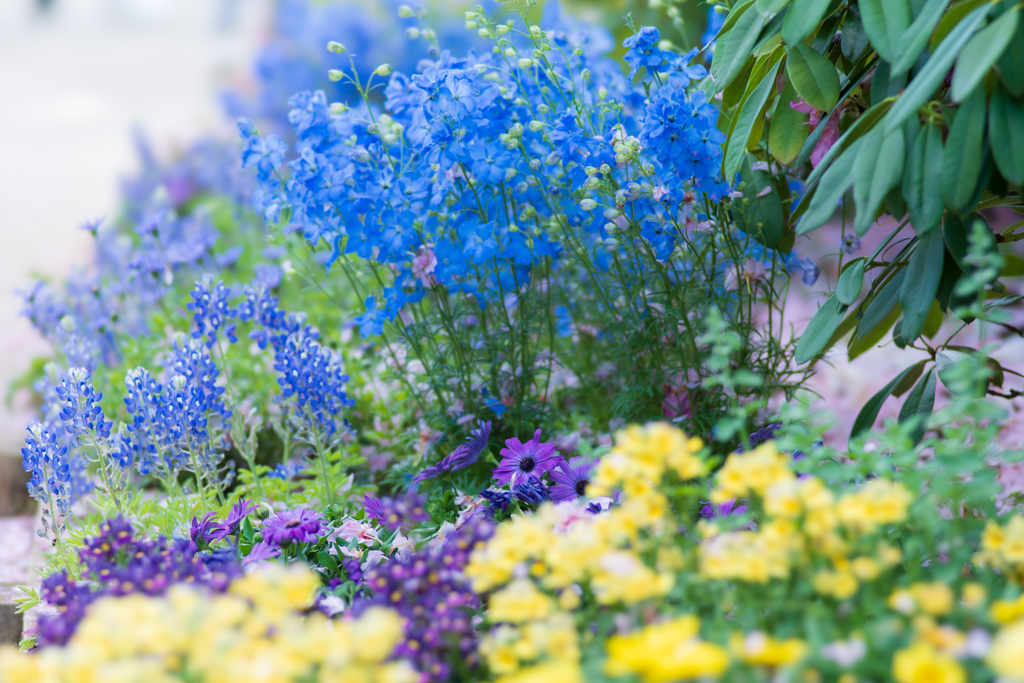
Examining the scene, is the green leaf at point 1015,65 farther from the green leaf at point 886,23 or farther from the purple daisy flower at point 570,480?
the purple daisy flower at point 570,480

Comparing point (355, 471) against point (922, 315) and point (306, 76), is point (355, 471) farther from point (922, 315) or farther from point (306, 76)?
point (306, 76)

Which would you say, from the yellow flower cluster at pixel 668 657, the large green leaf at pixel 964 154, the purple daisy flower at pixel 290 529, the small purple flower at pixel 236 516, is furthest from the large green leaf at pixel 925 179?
the small purple flower at pixel 236 516

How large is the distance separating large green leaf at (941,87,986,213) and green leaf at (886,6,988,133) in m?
0.09

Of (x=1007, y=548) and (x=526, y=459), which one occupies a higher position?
(x=526, y=459)

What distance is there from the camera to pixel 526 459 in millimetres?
1466

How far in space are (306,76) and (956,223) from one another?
3.70 meters

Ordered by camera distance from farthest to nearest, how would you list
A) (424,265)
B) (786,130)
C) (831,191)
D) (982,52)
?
(424,265) < (786,130) < (831,191) < (982,52)

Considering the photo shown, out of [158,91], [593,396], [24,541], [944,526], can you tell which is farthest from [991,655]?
[158,91]

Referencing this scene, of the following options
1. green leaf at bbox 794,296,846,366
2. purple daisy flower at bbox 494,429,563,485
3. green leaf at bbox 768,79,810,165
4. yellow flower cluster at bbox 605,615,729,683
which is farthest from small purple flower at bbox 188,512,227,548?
green leaf at bbox 768,79,810,165

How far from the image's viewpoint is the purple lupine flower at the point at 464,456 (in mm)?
1506

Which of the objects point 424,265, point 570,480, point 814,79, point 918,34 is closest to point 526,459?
point 570,480

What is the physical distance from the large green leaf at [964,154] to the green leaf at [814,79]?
0.72ft

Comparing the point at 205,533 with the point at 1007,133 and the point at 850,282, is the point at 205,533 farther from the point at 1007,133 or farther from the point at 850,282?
the point at 1007,133

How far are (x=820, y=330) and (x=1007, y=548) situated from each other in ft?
1.67
